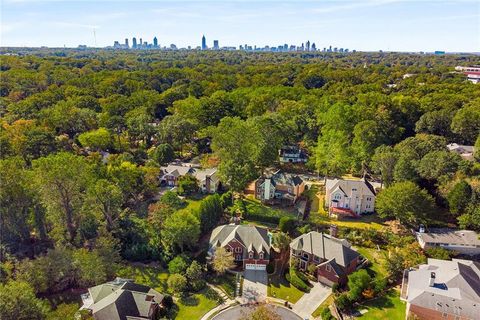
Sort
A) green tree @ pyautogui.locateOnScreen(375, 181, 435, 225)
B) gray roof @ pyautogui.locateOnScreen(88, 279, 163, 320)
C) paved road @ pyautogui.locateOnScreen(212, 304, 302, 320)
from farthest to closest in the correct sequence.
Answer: green tree @ pyautogui.locateOnScreen(375, 181, 435, 225) < paved road @ pyautogui.locateOnScreen(212, 304, 302, 320) < gray roof @ pyautogui.locateOnScreen(88, 279, 163, 320)

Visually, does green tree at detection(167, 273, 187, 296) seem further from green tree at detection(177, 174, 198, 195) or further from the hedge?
green tree at detection(177, 174, 198, 195)

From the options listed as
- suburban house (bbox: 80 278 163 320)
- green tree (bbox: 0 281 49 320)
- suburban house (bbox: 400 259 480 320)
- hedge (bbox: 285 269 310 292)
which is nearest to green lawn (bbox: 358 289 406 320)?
suburban house (bbox: 400 259 480 320)

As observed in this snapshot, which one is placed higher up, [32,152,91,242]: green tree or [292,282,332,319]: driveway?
[32,152,91,242]: green tree

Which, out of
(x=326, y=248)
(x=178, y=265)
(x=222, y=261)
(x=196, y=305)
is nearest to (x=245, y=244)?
(x=222, y=261)

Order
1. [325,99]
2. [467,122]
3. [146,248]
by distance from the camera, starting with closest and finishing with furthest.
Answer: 1. [146,248]
2. [467,122]
3. [325,99]

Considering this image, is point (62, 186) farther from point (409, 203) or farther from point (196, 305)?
point (409, 203)

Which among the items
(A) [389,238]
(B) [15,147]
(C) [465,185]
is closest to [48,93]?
(B) [15,147]

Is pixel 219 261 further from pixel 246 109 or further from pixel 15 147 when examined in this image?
pixel 246 109
